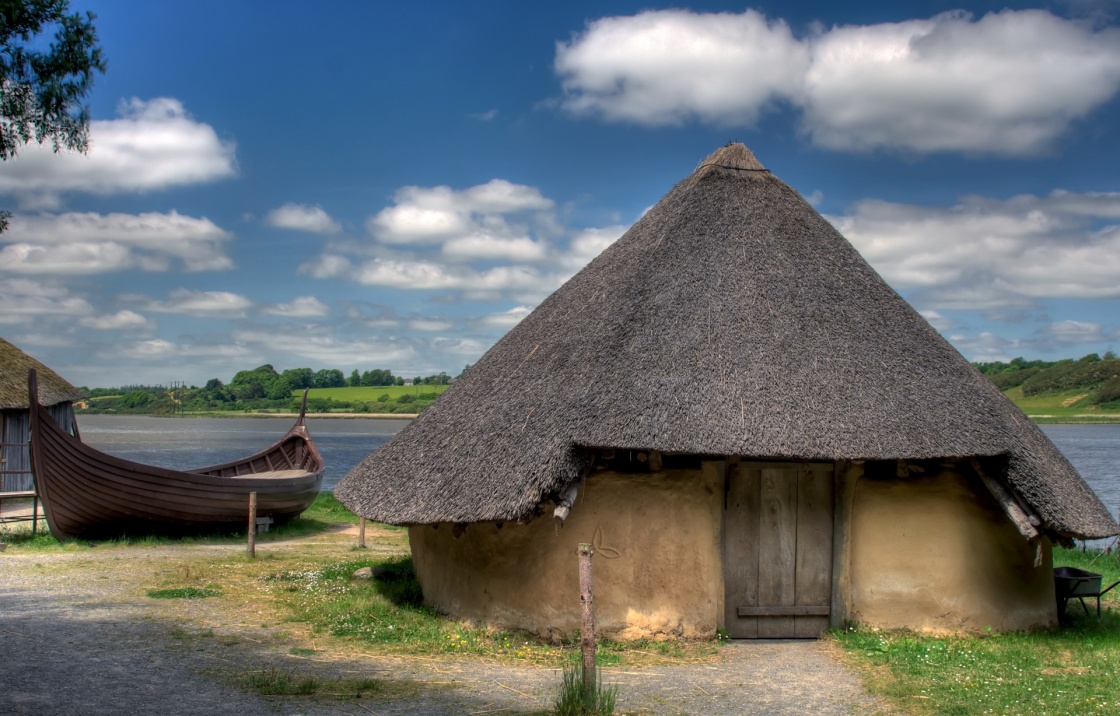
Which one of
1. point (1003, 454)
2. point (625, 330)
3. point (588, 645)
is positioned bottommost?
point (588, 645)

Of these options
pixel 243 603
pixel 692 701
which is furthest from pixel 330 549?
pixel 692 701

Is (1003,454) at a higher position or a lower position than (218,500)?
higher

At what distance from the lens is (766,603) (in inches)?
395

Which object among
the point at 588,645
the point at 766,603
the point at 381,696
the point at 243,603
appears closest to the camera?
the point at 588,645

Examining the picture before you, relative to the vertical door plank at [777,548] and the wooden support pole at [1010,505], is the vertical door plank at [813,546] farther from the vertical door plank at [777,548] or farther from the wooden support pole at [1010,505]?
the wooden support pole at [1010,505]

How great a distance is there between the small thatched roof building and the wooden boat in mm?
6015

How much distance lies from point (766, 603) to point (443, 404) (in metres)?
5.04

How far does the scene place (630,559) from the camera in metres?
9.48

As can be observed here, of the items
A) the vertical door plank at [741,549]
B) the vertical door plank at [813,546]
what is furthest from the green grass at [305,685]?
the vertical door plank at [813,546]

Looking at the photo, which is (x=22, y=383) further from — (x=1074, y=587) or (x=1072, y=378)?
(x=1072, y=378)

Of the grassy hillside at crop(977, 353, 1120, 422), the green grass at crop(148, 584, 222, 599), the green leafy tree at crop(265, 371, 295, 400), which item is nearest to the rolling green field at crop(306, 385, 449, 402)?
the green leafy tree at crop(265, 371, 295, 400)

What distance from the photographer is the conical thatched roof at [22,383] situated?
22828mm

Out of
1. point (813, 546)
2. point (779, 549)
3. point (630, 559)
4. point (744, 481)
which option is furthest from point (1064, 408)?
point (630, 559)

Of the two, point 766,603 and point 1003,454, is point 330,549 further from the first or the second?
point 1003,454
